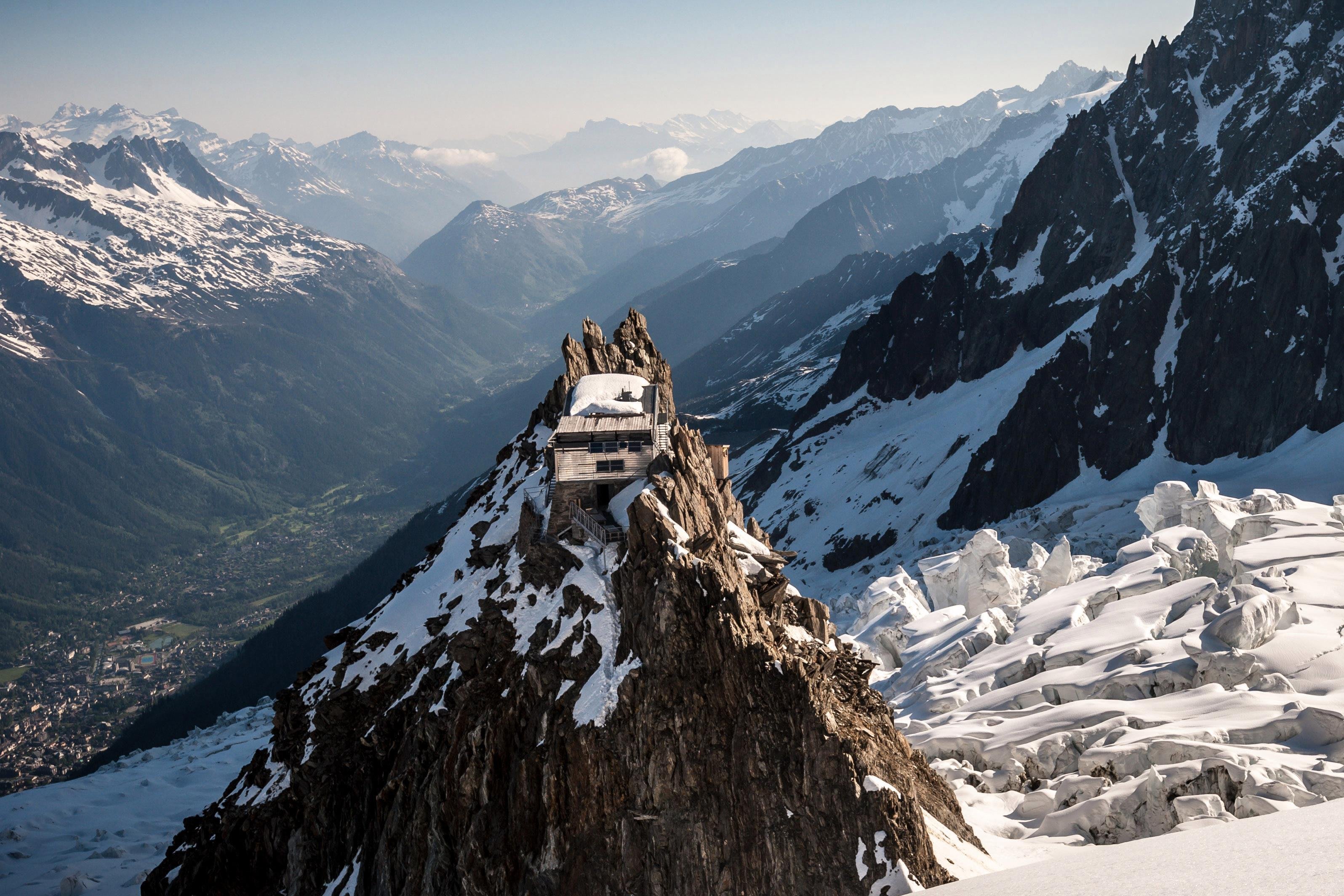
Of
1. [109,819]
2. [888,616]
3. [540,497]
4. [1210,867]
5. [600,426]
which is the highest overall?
[600,426]

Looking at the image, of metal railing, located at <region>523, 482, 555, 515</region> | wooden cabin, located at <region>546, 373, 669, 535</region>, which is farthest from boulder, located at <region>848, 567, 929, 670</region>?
metal railing, located at <region>523, 482, 555, 515</region>

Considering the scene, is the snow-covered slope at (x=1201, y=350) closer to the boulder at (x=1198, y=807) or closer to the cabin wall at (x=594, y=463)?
the boulder at (x=1198, y=807)

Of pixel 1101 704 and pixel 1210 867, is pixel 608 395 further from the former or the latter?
pixel 1210 867

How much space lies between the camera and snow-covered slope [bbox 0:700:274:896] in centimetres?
9275

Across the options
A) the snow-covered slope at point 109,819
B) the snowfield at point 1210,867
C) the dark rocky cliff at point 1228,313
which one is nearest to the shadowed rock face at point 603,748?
the snowfield at point 1210,867

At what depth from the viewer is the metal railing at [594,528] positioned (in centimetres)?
6178

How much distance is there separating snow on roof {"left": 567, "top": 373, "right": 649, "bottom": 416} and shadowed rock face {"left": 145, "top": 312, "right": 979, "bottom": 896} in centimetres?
504

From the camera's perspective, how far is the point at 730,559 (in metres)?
56.2

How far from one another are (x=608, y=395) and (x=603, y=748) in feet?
93.2

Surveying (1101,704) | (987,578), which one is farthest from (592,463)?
(987,578)

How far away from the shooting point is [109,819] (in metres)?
109

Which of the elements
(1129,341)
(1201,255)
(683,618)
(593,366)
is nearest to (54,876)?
(593,366)

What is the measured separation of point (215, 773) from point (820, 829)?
10704 cm

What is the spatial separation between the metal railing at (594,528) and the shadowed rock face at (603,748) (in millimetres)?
1516
